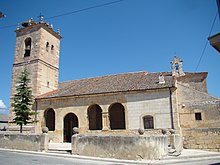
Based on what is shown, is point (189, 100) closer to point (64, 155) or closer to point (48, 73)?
point (64, 155)

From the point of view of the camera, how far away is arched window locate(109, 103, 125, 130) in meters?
19.3

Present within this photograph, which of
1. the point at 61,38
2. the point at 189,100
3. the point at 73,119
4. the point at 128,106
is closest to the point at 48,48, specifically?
the point at 61,38

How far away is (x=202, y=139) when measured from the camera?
620 inches

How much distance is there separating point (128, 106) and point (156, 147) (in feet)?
21.6

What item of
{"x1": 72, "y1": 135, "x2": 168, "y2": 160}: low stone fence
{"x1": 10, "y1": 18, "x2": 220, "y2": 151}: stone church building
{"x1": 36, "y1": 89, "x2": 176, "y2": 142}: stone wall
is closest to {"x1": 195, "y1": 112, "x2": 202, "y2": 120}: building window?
{"x1": 10, "y1": 18, "x2": 220, "y2": 151}: stone church building

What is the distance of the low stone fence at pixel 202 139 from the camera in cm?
1541

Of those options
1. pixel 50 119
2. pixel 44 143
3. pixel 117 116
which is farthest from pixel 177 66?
pixel 44 143

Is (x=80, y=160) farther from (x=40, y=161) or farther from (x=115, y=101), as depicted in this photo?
(x=115, y=101)

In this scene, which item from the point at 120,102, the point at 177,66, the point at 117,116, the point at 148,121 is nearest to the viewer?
the point at 148,121

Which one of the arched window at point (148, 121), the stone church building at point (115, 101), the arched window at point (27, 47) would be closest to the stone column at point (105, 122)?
the stone church building at point (115, 101)

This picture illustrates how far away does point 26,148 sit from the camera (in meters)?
13.9

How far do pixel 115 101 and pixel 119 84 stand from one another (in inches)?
85.3

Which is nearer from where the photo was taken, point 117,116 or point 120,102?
point 120,102

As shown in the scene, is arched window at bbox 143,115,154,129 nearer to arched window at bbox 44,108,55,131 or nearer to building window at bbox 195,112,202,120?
building window at bbox 195,112,202,120
